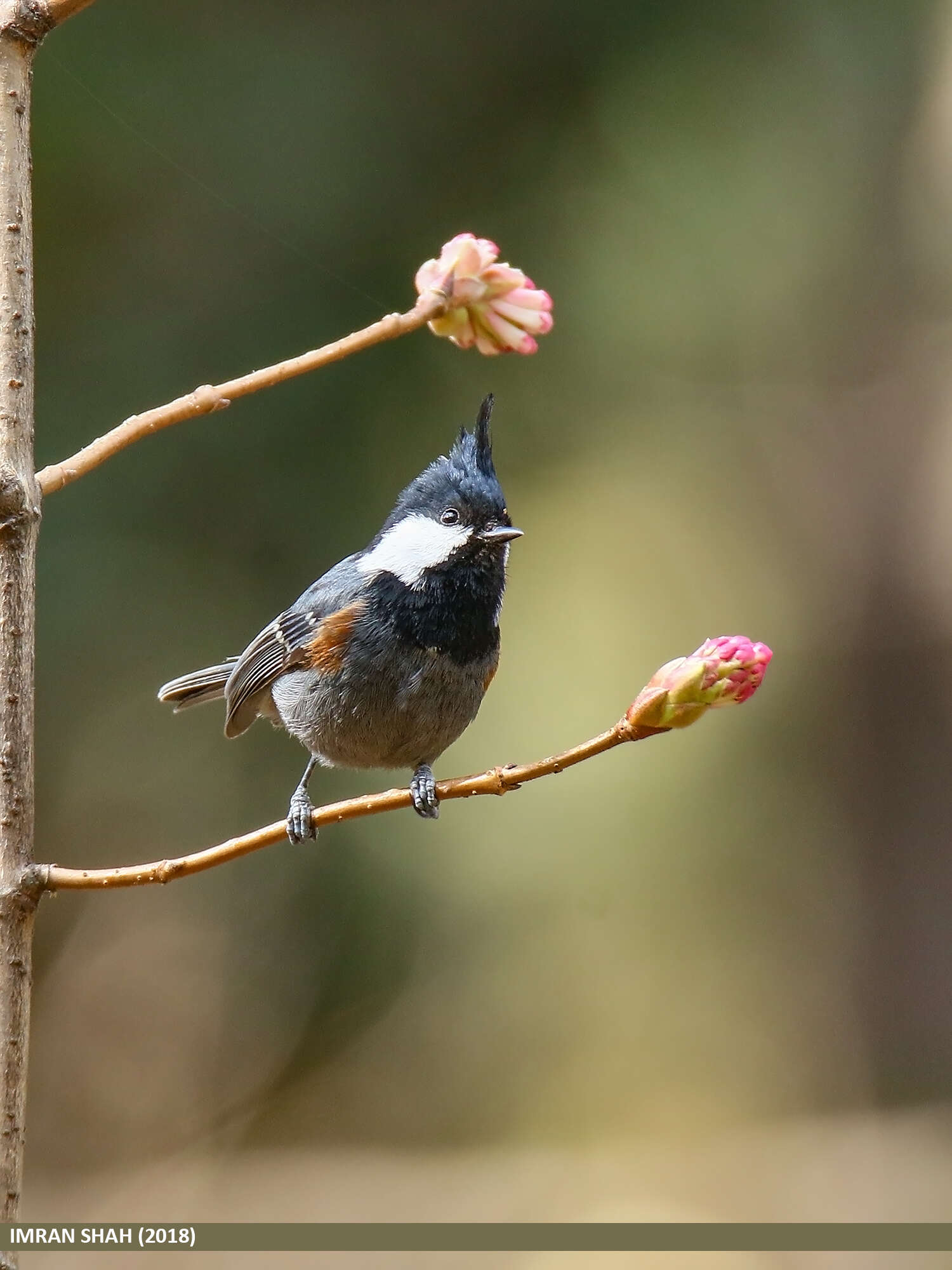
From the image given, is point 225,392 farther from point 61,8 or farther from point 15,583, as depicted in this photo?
point 61,8

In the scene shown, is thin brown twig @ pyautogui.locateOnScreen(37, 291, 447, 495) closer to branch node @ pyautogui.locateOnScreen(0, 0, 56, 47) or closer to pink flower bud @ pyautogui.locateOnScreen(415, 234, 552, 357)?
pink flower bud @ pyautogui.locateOnScreen(415, 234, 552, 357)

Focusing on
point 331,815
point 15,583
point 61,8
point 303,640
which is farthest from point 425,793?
point 61,8

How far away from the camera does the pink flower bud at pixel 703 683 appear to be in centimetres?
126

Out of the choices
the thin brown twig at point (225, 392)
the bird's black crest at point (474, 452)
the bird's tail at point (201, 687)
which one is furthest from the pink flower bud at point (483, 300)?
the bird's tail at point (201, 687)

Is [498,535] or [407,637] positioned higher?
[498,535]

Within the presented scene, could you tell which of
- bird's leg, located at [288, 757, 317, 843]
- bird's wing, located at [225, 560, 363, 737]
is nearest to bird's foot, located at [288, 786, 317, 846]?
bird's leg, located at [288, 757, 317, 843]

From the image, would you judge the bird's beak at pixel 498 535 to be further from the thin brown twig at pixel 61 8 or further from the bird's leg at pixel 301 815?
the thin brown twig at pixel 61 8

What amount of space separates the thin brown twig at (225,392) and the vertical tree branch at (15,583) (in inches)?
2.2

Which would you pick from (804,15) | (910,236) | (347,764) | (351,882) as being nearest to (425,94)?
(804,15)

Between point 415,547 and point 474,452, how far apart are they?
10.1 inches

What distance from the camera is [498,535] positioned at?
7.41ft

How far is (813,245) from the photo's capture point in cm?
555

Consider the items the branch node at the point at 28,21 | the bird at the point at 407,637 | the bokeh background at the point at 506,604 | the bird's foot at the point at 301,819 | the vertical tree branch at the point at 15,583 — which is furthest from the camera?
the bokeh background at the point at 506,604

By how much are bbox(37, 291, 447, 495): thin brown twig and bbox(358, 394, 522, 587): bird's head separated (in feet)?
2.74
